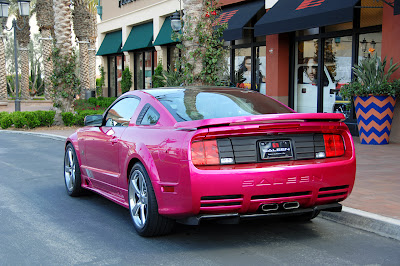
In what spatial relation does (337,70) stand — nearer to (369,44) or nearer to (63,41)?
(369,44)

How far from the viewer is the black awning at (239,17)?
18797 millimetres

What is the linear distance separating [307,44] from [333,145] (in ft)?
42.1

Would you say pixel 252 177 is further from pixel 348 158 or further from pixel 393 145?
pixel 393 145

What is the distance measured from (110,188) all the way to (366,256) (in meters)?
3.13

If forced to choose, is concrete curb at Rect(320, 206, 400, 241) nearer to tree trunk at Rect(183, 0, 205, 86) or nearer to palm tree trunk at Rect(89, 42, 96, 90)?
tree trunk at Rect(183, 0, 205, 86)

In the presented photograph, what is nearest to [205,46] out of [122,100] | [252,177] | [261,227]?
[122,100]

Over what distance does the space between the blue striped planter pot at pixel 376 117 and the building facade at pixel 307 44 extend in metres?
0.64

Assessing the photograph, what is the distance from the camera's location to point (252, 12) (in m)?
19.1

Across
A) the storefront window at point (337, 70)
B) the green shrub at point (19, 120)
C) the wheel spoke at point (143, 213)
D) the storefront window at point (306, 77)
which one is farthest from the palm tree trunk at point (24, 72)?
the wheel spoke at point (143, 213)

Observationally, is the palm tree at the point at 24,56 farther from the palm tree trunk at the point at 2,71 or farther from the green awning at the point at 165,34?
the green awning at the point at 165,34

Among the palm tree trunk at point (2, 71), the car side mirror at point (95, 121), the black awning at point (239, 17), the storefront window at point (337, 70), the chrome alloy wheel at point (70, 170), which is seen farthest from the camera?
the palm tree trunk at point (2, 71)

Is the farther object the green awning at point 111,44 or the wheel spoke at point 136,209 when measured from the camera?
the green awning at point 111,44

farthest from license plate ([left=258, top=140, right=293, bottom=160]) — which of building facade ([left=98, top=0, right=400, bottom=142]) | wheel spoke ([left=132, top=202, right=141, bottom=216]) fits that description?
building facade ([left=98, top=0, right=400, bottom=142])

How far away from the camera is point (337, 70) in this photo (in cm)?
1625
